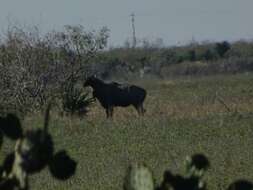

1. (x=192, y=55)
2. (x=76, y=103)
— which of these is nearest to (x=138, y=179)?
(x=76, y=103)

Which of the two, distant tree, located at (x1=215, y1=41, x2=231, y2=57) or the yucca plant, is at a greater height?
the yucca plant

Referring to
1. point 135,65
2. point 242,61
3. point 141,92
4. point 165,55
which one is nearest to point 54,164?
point 141,92

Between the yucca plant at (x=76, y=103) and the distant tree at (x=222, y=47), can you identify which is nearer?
the yucca plant at (x=76, y=103)

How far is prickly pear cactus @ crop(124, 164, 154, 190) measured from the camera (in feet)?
7.26

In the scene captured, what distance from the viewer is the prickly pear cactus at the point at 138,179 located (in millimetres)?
2213

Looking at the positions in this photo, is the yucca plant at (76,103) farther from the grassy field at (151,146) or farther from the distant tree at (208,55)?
the distant tree at (208,55)

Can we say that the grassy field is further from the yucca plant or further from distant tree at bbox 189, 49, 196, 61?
distant tree at bbox 189, 49, 196, 61

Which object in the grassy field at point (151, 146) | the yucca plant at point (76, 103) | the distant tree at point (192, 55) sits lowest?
the distant tree at point (192, 55)

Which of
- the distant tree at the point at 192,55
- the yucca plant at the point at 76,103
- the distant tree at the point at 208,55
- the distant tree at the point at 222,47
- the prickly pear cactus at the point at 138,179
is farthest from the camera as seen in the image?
the distant tree at the point at 222,47

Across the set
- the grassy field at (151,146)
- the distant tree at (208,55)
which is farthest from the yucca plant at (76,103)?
the distant tree at (208,55)

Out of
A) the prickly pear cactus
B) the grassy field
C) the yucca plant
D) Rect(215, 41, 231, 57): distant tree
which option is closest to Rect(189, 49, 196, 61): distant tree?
Rect(215, 41, 231, 57): distant tree

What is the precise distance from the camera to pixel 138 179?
2.22 meters

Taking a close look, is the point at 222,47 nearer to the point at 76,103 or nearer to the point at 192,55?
the point at 192,55

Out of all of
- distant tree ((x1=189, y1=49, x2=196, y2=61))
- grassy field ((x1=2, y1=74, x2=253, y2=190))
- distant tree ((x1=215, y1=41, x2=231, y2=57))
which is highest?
grassy field ((x1=2, y1=74, x2=253, y2=190))
